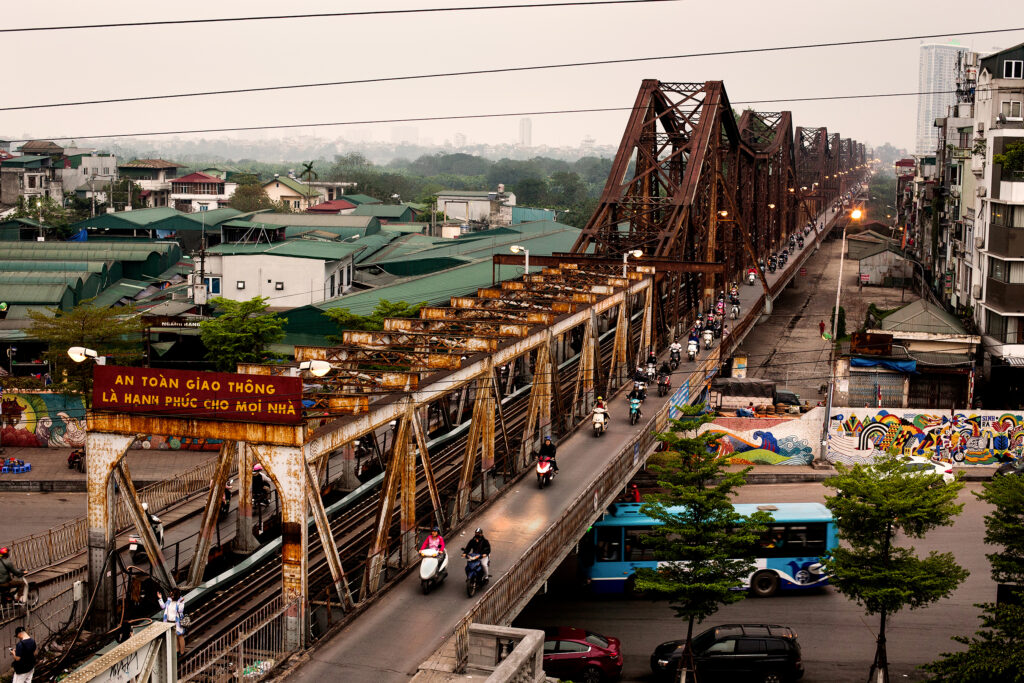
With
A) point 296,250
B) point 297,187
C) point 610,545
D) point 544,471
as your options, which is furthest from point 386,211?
point 544,471

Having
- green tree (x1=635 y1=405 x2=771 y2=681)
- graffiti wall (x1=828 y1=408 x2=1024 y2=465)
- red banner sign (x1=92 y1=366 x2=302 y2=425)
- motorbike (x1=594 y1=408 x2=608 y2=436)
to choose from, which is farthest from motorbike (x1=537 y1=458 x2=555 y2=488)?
graffiti wall (x1=828 y1=408 x2=1024 y2=465)

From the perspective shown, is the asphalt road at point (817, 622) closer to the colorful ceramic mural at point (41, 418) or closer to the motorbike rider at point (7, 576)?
the motorbike rider at point (7, 576)

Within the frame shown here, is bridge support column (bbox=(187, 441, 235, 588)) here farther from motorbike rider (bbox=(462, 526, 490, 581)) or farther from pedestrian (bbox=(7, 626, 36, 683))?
motorbike rider (bbox=(462, 526, 490, 581))

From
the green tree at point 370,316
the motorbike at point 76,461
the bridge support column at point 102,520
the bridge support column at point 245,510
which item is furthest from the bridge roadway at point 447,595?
the green tree at point 370,316

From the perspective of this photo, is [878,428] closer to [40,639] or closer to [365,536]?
[365,536]

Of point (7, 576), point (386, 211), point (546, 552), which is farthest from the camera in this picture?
point (386, 211)

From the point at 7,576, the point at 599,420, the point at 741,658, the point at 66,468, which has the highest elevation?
the point at 599,420

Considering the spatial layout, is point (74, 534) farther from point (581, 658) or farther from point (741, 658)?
point (741, 658)
